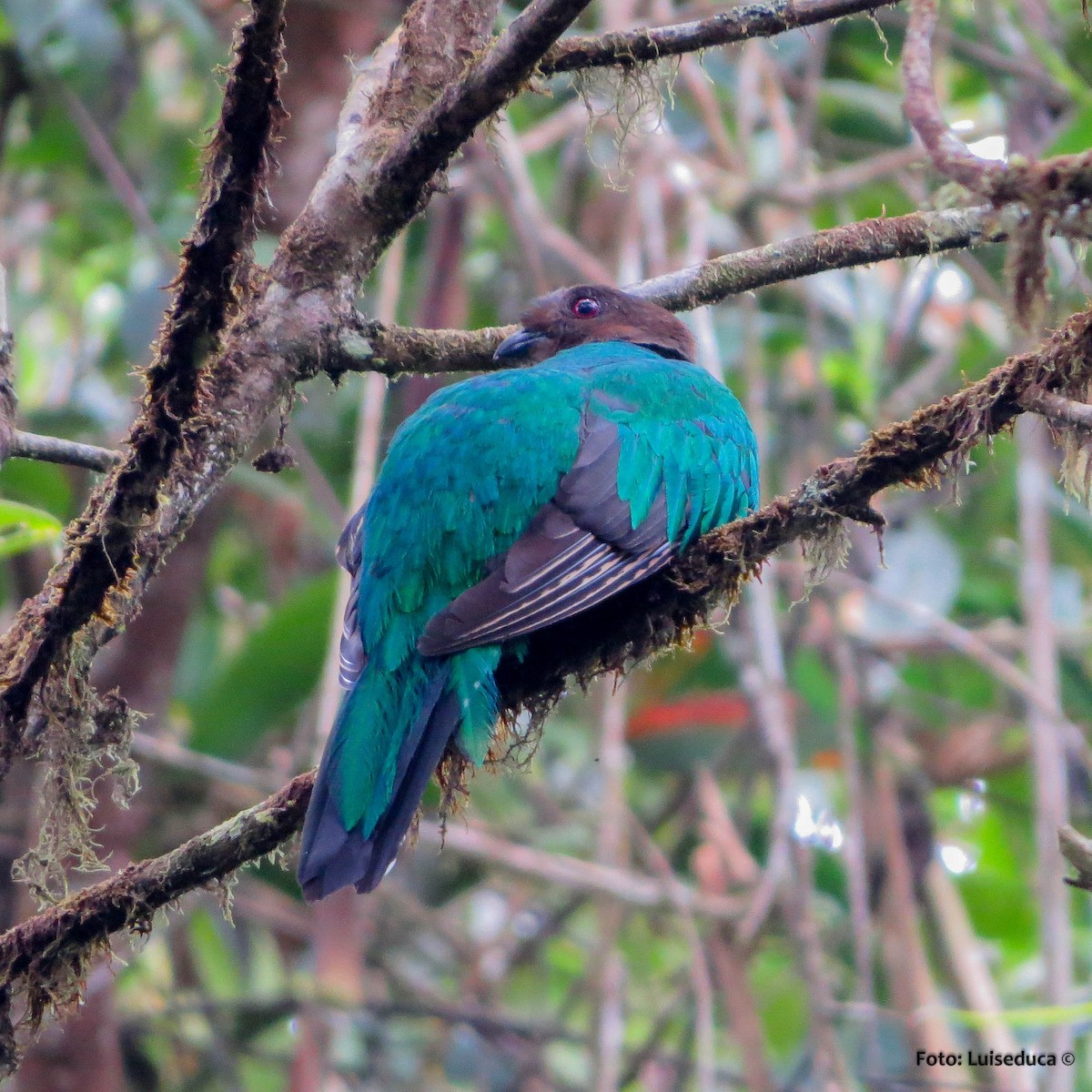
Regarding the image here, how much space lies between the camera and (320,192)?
236cm

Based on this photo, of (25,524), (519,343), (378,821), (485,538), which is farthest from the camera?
(519,343)

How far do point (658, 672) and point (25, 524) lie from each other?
3.83 metres

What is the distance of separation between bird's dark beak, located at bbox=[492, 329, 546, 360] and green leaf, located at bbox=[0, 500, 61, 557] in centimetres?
111

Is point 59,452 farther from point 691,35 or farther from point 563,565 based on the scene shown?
point 691,35

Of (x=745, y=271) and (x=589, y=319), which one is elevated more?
(x=589, y=319)

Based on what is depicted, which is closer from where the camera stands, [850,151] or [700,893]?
[700,893]

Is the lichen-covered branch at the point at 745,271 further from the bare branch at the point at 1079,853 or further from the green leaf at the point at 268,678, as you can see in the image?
the green leaf at the point at 268,678

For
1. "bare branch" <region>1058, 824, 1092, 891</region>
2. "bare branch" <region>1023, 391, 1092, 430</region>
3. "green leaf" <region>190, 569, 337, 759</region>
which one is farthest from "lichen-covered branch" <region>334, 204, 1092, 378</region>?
"green leaf" <region>190, 569, 337, 759</region>

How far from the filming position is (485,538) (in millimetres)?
3035

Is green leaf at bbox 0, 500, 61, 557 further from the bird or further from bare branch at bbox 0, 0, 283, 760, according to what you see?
the bird

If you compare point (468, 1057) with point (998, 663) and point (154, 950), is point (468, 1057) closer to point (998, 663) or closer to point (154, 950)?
point (154, 950)

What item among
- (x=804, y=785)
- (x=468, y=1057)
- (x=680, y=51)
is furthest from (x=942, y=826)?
(x=680, y=51)

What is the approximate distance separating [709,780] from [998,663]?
1422 millimetres

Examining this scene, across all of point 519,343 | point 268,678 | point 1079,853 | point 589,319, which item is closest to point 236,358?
point 1079,853
